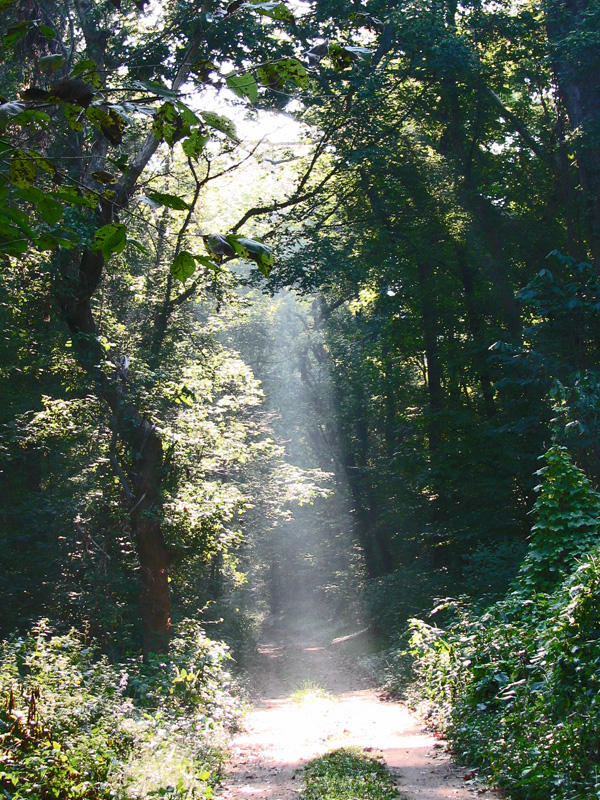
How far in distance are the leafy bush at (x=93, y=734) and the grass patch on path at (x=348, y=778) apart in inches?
40.2

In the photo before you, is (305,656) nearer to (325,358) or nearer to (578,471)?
(325,358)

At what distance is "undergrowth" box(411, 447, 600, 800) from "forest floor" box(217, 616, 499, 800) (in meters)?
0.38

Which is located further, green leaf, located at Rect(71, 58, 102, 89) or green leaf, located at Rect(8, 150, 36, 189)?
green leaf, located at Rect(8, 150, 36, 189)

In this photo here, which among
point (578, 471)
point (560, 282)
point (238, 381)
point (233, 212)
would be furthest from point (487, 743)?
point (233, 212)

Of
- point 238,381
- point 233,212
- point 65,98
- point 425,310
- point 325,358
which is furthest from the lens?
point 325,358

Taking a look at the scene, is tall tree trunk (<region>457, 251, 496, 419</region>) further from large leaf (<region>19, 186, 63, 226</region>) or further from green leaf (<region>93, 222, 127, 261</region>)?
green leaf (<region>93, 222, 127, 261</region>)

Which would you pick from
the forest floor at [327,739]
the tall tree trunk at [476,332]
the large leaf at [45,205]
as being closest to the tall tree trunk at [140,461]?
the forest floor at [327,739]

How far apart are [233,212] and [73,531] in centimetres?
946

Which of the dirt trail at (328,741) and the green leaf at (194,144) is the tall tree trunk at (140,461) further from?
the green leaf at (194,144)

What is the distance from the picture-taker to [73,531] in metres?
15.3

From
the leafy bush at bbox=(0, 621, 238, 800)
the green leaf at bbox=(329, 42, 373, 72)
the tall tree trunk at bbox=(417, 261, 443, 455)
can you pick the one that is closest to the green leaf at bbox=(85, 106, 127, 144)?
the green leaf at bbox=(329, 42, 373, 72)

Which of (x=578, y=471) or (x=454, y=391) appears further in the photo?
(x=454, y=391)

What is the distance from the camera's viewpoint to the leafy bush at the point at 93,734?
4828mm

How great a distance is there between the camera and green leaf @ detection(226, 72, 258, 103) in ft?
6.39
